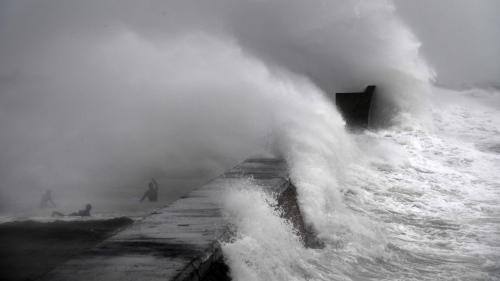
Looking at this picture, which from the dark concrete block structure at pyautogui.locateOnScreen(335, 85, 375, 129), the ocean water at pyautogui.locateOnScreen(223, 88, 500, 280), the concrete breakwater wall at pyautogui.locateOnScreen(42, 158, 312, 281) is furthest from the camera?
the dark concrete block structure at pyautogui.locateOnScreen(335, 85, 375, 129)

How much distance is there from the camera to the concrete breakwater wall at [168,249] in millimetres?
2760

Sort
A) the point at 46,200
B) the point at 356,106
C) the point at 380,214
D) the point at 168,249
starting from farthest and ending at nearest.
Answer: the point at 356,106 → the point at 46,200 → the point at 380,214 → the point at 168,249

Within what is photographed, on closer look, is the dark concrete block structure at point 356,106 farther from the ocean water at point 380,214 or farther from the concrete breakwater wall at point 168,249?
the concrete breakwater wall at point 168,249

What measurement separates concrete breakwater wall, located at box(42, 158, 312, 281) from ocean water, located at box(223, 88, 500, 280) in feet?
0.62

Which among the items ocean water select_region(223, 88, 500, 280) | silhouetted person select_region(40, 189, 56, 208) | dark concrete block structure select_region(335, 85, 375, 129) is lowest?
silhouetted person select_region(40, 189, 56, 208)

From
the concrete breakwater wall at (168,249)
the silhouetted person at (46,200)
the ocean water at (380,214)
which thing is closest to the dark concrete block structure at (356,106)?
the ocean water at (380,214)

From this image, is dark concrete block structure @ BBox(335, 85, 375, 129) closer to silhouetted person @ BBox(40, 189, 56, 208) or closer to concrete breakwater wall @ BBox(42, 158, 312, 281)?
silhouetted person @ BBox(40, 189, 56, 208)

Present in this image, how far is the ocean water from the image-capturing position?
4.04 m

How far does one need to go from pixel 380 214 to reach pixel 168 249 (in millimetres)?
3921

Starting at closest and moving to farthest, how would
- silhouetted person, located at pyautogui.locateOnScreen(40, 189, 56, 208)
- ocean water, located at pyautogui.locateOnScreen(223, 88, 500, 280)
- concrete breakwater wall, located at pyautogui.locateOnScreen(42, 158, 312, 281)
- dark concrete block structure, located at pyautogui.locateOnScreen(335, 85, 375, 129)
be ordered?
concrete breakwater wall, located at pyautogui.locateOnScreen(42, 158, 312, 281) < ocean water, located at pyautogui.locateOnScreen(223, 88, 500, 280) < silhouetted person, located at pyautogui.locateOnScreen(40, 189, 56, 208) < dark concrete block structure, located at pyautogui.locateOnScreen(335, 85, 375, 129)

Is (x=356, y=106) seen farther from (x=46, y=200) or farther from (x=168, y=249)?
(x=168, y=249)

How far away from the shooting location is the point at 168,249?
319 centimetres

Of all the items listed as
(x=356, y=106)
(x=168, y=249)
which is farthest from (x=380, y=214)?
(x=356, y=106)

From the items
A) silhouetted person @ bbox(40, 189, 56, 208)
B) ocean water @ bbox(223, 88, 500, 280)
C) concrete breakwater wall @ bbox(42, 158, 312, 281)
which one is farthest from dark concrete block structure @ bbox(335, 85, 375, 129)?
concrete breakwater wall @ bbox(42, 158, 312, 281)
